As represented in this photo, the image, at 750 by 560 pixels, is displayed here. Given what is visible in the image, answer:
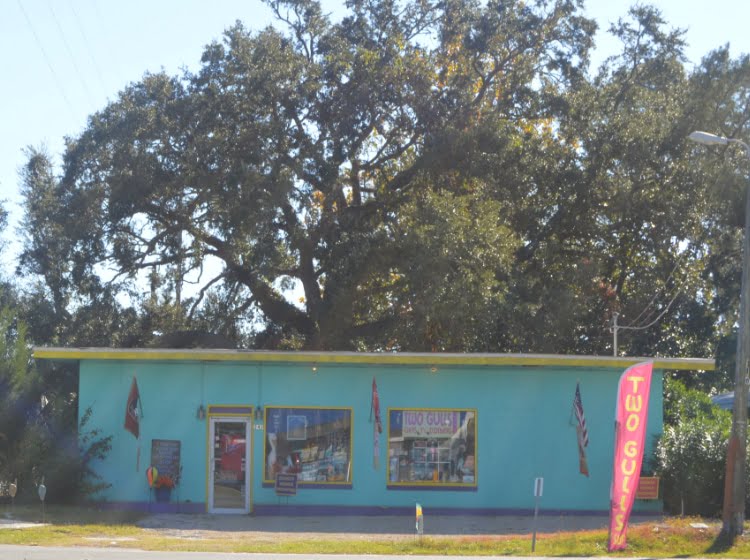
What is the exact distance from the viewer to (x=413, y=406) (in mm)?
20438

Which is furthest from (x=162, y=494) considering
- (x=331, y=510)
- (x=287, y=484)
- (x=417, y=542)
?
(x=417, y=542)

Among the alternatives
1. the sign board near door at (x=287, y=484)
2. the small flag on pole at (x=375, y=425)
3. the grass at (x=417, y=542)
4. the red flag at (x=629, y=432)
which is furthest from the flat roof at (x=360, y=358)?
the red flag at (x=629, y=432)

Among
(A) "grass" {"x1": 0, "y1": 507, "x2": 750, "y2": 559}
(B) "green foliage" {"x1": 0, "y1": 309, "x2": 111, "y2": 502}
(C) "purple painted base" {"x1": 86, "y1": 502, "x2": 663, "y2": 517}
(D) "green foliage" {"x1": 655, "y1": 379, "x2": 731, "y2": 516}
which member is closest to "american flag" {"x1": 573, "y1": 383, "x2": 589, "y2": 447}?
(D) "green foliage" {"x1": 655, "y1": 379, "x2": 731, "y2": 516}

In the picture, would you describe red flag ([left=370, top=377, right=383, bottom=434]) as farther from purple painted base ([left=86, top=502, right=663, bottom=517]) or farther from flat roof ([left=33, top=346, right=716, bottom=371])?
purple painted base ([left=86, top=502, right=663, bottom=517])

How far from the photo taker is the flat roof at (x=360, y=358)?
19922 mm

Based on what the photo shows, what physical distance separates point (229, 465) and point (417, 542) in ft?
19.9

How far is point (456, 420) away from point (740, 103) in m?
16.5

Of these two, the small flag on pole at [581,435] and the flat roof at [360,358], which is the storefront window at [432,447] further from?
the small flag on pole at [581,435]

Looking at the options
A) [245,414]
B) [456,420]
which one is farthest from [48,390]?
[456,420]

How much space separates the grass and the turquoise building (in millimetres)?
2953

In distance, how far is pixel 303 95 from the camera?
28906mm

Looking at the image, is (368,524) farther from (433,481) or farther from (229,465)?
(229,465)

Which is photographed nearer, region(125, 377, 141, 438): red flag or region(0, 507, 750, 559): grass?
region(0, 507, 750, 559): grass

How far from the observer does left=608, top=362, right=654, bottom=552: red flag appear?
14.3 metres
